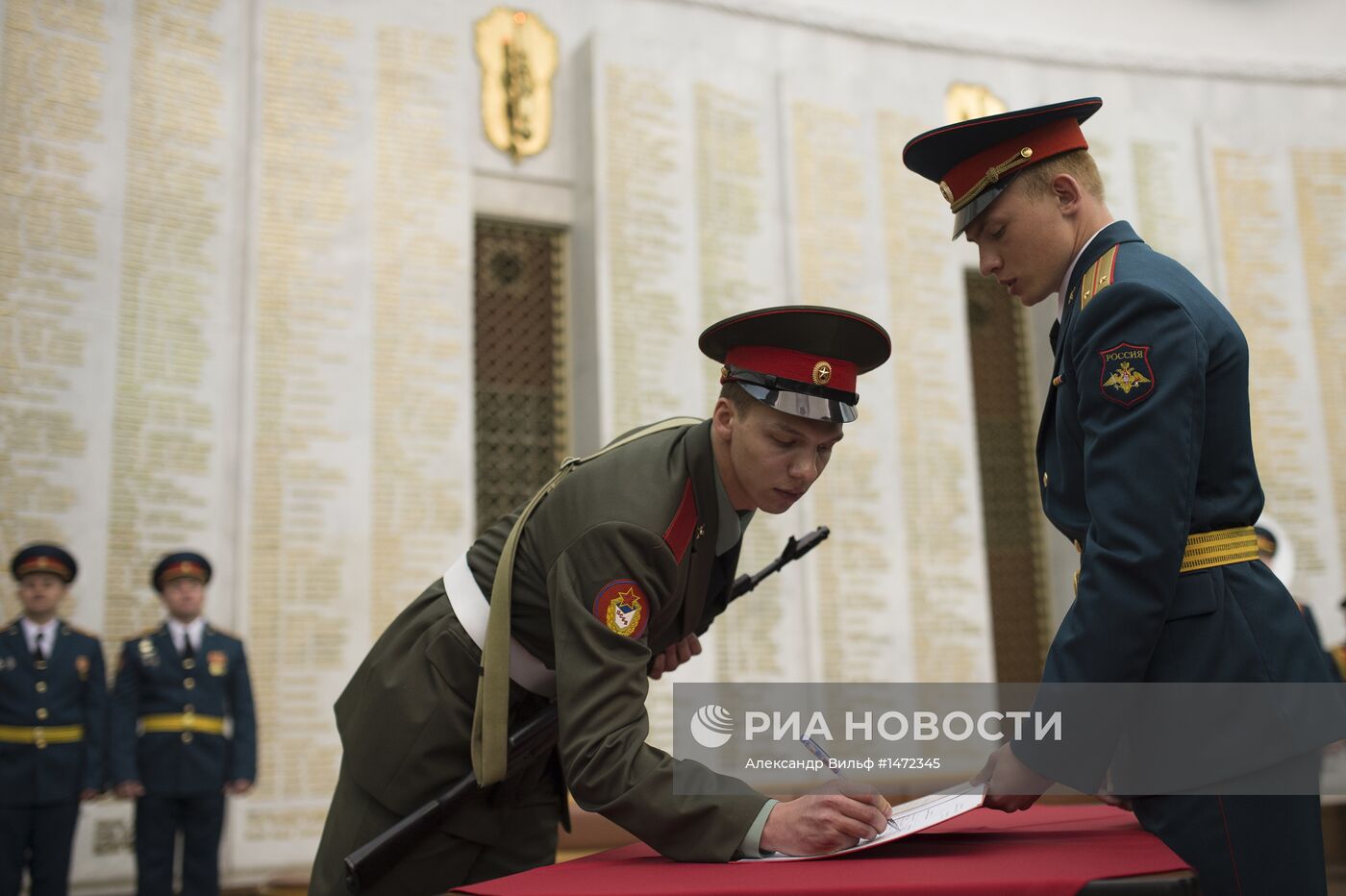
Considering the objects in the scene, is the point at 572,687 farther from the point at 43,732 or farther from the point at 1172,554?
the point at 43,732

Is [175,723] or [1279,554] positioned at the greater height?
[1279,554]

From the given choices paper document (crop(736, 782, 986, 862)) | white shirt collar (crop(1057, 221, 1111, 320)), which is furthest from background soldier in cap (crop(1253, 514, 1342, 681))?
paper document (crop(736, 782, 986, 862))

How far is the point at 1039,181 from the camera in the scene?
1.65m

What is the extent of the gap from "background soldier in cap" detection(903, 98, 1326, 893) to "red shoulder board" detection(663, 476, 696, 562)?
51cm

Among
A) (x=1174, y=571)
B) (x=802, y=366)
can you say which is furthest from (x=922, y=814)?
(x=802, y=366)

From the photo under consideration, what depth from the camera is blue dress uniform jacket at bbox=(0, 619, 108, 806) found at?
15.6ft

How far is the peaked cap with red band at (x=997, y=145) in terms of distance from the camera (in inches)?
64.0

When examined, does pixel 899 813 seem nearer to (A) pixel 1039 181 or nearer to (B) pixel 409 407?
(A) pixel 1039 181

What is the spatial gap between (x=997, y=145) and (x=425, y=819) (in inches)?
50.3

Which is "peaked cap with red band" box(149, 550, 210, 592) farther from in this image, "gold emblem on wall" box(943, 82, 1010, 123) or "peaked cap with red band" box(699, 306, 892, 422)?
"gold emblem on wall" box(943, 82, 1010, 123)

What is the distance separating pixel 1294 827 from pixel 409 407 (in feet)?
19.9

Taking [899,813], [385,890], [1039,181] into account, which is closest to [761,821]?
[899,813]

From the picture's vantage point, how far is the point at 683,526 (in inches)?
66.8

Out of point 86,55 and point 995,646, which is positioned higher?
point 86,55
